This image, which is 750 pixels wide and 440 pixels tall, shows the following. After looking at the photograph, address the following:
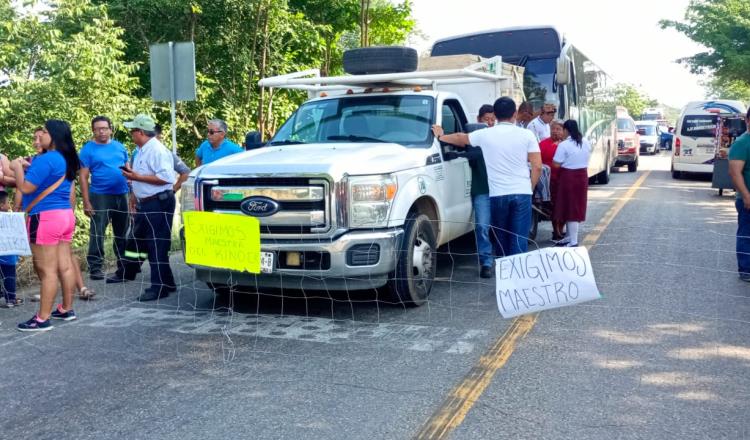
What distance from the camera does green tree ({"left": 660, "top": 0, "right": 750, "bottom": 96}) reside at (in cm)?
3494

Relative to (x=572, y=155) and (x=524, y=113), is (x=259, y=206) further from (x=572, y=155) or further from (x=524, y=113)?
(x=524, y=113)

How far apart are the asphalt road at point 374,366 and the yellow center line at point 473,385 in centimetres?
5

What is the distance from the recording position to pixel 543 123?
1043 centimetres

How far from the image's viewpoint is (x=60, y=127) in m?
6.31

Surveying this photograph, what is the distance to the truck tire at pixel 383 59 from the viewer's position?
839cm

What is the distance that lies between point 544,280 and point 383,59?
4406 mm

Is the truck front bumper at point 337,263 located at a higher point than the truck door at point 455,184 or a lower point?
lower

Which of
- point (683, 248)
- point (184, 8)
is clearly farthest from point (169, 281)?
point (184, 8)

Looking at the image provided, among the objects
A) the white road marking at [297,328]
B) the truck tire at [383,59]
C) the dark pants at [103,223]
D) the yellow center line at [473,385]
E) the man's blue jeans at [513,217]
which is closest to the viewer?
the yellow center line at [473,385]

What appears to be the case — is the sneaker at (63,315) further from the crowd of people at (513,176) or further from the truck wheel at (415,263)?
the crowd of people at (513,176)

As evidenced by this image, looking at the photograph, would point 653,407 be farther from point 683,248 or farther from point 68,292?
point 683,248

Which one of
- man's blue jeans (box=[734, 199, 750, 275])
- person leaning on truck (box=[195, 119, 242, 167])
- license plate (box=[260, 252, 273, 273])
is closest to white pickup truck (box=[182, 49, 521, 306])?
license plate (box=[260, 252, 273, 273])

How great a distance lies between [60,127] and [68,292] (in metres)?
1.49

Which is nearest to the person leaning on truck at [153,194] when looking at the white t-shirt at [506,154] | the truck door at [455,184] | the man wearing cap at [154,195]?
the man wearing cap at [154,195]
